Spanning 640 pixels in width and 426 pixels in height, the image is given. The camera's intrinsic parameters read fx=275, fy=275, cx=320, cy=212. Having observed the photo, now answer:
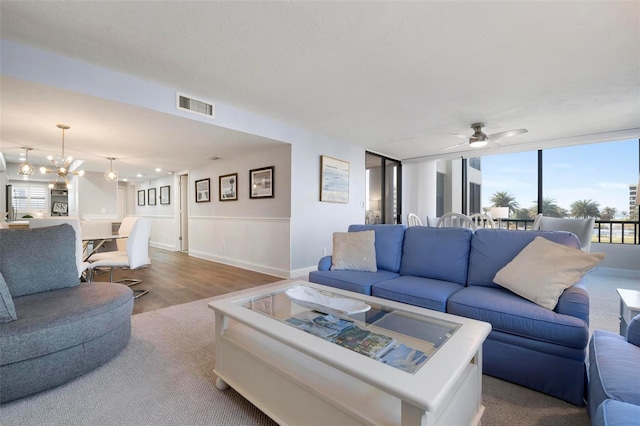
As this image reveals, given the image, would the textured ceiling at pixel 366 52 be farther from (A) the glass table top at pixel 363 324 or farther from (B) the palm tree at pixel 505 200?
(B) the palm tree at pixel 505 200

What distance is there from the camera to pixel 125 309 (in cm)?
197

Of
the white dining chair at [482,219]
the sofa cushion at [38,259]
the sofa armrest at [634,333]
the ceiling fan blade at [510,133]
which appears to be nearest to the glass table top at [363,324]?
the sofa armrest at [634,333]

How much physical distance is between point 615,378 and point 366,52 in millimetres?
2474

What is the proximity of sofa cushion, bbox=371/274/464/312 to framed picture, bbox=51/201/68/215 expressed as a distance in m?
9.91

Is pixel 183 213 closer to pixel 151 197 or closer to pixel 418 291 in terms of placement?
pixel 151 197

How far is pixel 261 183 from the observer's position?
4797mm

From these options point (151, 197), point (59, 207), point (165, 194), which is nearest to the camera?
point (165, 194)

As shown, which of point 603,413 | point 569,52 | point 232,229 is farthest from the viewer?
point 232,229

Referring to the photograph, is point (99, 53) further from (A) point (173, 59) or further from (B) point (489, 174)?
(B) point (489, 174)

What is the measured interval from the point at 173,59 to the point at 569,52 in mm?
3420

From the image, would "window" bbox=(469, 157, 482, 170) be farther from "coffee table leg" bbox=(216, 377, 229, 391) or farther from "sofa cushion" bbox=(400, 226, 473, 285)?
"coffee table leg" bbox=(216, 377, 229, 391)

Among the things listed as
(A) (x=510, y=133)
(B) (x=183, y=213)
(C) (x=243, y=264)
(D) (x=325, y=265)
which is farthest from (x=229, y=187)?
(A) (x=510, y=133)

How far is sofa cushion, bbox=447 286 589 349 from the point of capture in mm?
1477

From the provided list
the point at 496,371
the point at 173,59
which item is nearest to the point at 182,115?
the point at 173,59
